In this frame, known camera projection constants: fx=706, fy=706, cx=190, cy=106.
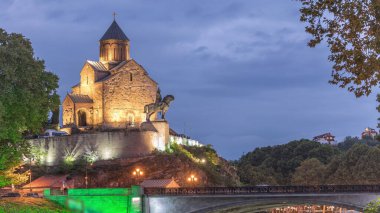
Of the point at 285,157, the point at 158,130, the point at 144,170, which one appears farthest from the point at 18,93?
the point at 285,157

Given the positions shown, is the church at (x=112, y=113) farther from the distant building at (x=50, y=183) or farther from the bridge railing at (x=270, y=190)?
the bridge railing at (x=270, y=190)

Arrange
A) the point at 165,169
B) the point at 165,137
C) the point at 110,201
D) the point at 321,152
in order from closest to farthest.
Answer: the point at 110,201 → the point at 165,169 → the point at 165,137 → the point at 321,152

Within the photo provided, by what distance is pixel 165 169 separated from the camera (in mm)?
66562

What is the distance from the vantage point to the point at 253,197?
47.7 metres

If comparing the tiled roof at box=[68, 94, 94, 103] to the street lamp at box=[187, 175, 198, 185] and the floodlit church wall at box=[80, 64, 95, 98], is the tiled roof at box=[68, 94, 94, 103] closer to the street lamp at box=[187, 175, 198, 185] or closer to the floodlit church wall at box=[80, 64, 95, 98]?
the floodlit church wall at box=[80, 64, 95, 98]

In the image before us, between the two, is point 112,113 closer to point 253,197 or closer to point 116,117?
point 116,117

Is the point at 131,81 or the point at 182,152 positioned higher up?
the point at 131,81

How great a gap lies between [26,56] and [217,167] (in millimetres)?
39775

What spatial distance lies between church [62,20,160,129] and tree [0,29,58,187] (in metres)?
→ 29.5

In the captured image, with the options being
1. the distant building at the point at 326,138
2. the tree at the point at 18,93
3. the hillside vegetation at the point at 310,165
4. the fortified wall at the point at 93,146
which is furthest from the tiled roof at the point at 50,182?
the distant building at the point at 326,138

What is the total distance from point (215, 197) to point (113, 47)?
116ft

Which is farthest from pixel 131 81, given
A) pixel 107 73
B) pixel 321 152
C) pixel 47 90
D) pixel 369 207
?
pixel 369 207

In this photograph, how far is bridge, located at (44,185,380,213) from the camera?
46.4m

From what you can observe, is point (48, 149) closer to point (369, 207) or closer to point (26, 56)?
point (26, 56)
